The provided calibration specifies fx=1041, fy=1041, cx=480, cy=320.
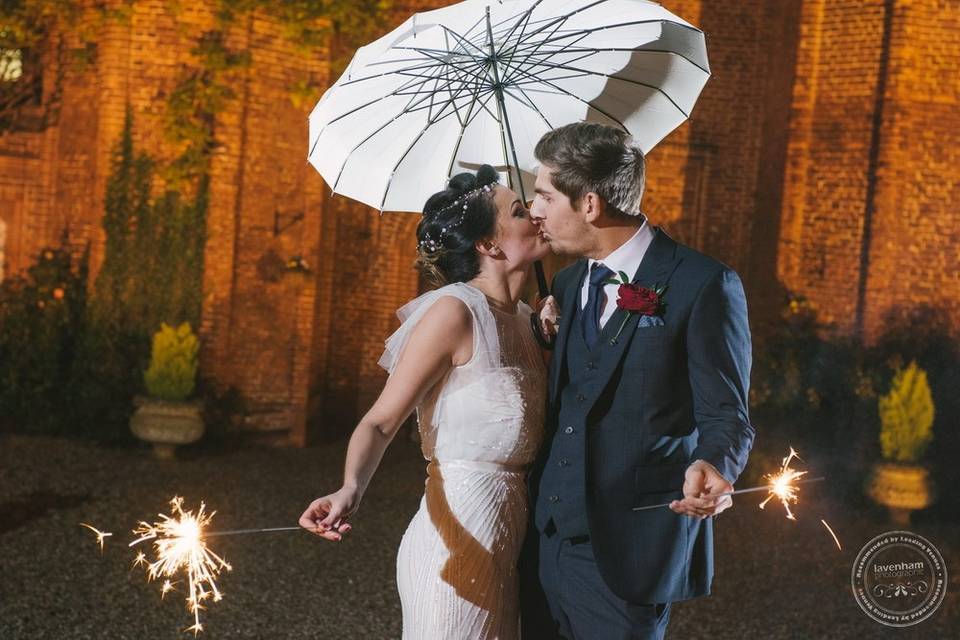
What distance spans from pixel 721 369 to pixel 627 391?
235 millimetres

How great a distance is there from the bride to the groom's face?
21 centimetres

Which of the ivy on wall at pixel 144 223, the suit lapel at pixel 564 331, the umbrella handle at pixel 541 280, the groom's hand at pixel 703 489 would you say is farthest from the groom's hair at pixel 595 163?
the ivy on wall at pixel 144 223

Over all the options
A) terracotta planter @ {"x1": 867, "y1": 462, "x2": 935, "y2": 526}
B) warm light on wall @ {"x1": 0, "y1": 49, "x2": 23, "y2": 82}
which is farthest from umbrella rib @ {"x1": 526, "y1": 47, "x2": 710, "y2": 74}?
warm light on wall @ {"x1": 0, "y1": 49, "x2": 23, "y2": 82}

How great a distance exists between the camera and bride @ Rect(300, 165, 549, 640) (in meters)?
2.76

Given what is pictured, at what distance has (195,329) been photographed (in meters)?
11.0

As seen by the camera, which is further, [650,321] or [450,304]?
[450,304]

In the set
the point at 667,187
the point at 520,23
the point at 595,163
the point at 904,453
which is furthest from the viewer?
the point at 667,187

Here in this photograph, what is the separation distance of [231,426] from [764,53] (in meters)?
7.34

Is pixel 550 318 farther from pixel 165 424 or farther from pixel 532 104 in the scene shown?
pixel 165 424

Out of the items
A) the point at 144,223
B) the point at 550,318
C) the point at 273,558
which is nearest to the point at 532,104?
the point at 550,318

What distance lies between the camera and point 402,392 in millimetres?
2633

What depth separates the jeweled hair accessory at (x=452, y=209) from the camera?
114 inches

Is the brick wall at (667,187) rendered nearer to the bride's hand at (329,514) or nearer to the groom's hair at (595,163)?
the groom's hair at (595,163)

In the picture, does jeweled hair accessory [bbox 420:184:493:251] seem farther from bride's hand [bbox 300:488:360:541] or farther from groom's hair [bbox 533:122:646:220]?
bride's hand [bbox 300:488:360:541]
